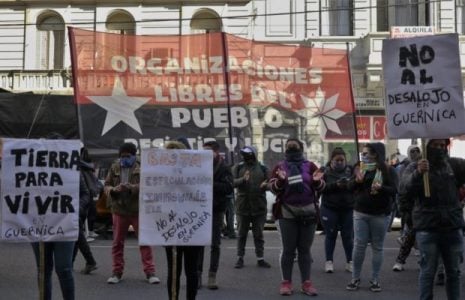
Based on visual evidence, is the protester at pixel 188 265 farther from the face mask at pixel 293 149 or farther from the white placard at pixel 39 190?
the face mask at pixel 293 149

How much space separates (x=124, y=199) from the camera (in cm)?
862

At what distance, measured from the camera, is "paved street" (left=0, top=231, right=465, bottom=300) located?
8094mm

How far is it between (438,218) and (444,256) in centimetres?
39

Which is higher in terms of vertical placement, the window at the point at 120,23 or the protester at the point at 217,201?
the window at the point at 120,23

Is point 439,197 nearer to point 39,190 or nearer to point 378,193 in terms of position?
point 378,193

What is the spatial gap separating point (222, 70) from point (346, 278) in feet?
15.7

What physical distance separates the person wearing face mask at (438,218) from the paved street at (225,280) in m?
1.73

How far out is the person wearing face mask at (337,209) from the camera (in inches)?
378

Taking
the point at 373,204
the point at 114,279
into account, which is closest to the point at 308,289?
the point at 373,204

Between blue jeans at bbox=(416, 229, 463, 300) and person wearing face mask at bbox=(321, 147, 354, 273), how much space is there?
10.5 ft

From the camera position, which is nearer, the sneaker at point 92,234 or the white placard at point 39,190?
the white placard at point 39,190

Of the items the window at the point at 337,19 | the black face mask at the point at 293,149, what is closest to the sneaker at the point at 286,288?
the black face mask at the point at 293,149

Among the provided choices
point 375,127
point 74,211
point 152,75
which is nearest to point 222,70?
point 152,75

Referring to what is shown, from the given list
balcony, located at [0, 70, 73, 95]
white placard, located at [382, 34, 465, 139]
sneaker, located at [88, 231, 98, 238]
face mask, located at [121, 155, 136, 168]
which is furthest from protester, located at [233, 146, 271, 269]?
balcony, located at [0, 70, 73, 95]
